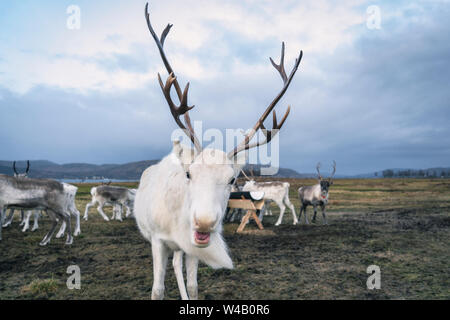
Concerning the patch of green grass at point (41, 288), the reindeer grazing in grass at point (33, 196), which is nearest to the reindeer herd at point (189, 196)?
the patch of green grass at point (41, 288)

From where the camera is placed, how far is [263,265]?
726cm

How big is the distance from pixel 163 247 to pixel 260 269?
12.4 ft

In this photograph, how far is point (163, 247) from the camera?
4.07 m

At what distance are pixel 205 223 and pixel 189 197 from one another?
1.87ft

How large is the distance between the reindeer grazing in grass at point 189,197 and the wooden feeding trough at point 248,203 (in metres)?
7.14

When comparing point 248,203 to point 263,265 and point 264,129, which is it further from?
point 264,129

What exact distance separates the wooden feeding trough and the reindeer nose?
9037mm

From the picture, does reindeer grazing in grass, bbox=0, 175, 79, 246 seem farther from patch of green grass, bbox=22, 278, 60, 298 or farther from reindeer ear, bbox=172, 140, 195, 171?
reindeer ear, bbox=172, 140, 195, 171

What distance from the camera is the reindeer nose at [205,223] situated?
8.95 ft

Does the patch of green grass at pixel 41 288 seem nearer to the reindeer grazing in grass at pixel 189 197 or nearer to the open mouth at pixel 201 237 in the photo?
the reindeer grazing in grass at pixel 189 197

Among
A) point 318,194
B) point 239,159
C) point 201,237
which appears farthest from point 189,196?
point 318,194
